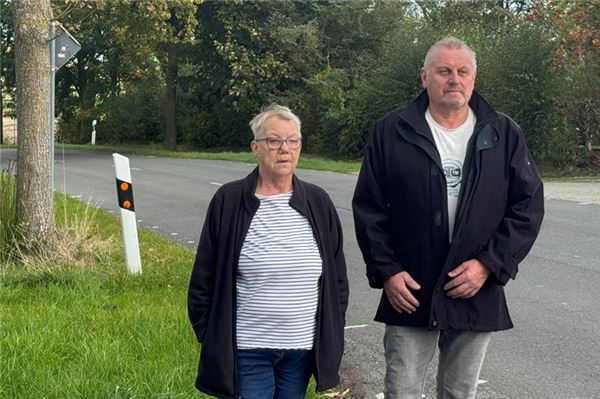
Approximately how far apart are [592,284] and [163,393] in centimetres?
487

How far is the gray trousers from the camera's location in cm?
317

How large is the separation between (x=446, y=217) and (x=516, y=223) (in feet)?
0.93

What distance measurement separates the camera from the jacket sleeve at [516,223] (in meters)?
3.02

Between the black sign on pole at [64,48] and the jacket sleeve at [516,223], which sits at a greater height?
the black sign on pole at [64,48]

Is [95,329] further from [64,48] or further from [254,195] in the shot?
[64,48]

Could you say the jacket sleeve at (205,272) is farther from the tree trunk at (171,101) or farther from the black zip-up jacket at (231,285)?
the tree trunk at (171,101)

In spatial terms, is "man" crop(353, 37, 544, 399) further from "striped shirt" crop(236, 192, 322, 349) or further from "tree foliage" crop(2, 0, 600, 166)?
"tree foliage" crop(2, 0, 600, 166)

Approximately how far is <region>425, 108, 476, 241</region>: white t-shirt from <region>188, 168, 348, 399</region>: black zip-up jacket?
0.49m

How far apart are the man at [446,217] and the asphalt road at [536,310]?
1.39 meters

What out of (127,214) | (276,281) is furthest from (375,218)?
(127,214)

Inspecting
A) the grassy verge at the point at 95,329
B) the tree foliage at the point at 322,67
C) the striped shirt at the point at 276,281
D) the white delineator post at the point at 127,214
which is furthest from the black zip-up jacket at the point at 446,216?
the tree foliage at the point at 322,67

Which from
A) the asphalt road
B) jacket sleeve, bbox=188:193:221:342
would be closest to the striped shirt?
jacket sleeve, bbox=188:193:221:342

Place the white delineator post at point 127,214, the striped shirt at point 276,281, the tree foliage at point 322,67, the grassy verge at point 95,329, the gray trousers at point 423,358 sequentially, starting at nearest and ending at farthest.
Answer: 1. the striped shirt at point 276,281
2. the gray trousers at point 423,358
3. the grassy verge at point 95,329
4. the white delineator post at point 127,214
5. the tree foliage at point 322,67

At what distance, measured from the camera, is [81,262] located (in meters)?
7.43
